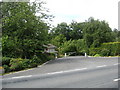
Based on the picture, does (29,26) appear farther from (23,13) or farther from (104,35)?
(104,35)

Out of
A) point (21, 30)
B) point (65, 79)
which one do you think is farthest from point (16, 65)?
point (65, 79)

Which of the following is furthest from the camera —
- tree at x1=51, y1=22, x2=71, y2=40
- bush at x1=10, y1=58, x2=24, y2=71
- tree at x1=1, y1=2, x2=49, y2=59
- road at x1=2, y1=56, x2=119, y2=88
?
tree at x1=51, y1=22, x2=71, y2=40

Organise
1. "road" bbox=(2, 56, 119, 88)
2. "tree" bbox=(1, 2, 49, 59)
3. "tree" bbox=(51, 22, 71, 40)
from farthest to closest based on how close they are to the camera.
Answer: "tree" bbox=(51, 22, 71, 40), "tree" bbox=(1, 2, 49, 59), "road" bbox=(2, 56, 119, 88)

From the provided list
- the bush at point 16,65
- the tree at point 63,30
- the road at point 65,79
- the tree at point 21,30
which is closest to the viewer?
the road at point 65,79

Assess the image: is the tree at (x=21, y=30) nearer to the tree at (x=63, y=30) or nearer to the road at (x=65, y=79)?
the road at (x=65, y=79)

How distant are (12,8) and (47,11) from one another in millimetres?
4623

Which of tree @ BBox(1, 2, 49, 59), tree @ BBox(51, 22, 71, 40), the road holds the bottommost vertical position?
the road

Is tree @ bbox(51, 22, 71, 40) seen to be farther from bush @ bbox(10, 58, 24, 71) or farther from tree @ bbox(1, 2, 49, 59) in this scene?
bush @ bbox(10, 58, 24, 71)

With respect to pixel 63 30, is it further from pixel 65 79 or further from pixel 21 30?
pixel 65 79

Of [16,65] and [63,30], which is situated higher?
[63,30]

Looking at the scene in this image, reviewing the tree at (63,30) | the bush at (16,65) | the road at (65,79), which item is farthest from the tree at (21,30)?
the tree at (63,30)

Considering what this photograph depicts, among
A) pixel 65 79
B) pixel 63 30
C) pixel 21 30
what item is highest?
pixel 63 30

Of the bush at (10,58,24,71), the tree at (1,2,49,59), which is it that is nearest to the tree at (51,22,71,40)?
the tree at (1,2,49,59)

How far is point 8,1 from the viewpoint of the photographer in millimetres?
18953
